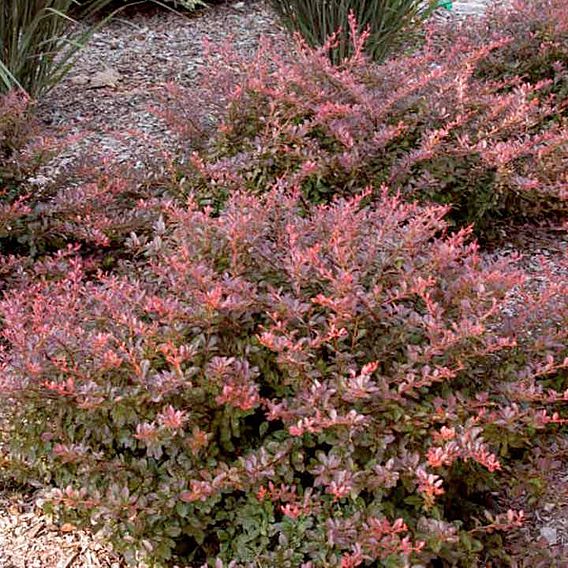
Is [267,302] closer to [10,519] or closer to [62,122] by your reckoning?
[10,519]

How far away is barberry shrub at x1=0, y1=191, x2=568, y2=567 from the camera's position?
177 cm

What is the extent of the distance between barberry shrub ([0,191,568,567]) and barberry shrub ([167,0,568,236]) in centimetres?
91

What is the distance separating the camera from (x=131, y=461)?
1940mm

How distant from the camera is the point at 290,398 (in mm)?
1904

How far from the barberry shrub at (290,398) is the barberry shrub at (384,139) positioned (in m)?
0.91

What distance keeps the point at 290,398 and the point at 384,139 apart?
4.54 feet

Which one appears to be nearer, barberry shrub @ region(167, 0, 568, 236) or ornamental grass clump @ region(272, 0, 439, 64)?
barberry shrub @ region(167, 0, 568, 236)

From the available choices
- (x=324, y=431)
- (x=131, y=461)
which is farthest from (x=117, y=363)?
(x=324, y=431)

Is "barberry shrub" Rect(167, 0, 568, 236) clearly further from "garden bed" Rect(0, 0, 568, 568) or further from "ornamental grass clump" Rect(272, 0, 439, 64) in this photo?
"ornamental grass clump" Rect(272, 0, 439, 64)

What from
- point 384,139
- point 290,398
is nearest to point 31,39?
point 384,139

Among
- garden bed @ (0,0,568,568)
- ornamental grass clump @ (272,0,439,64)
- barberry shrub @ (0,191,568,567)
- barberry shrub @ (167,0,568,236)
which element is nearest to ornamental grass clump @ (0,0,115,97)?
garden bed @ (0,0,568,568)

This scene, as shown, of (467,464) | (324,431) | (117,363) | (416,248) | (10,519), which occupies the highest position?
(416,248)

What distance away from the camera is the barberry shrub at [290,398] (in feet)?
5.80

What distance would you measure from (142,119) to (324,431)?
2.89 metres
